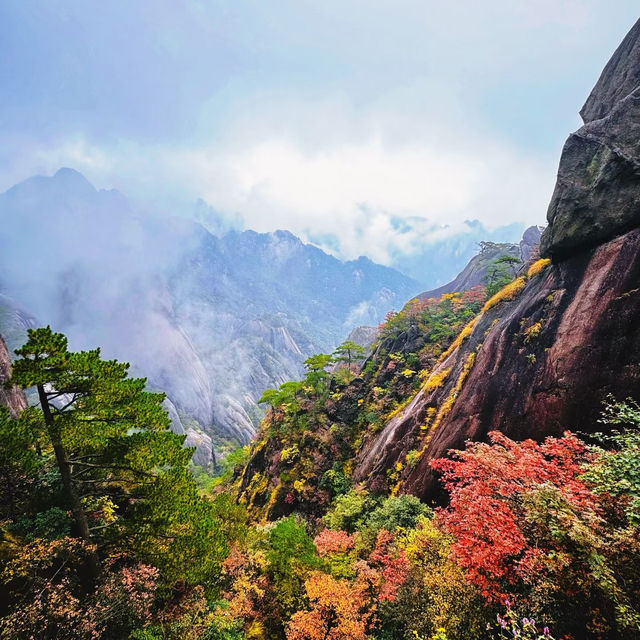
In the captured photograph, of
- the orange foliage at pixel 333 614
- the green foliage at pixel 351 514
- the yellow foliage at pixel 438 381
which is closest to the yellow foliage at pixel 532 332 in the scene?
the yellow foliage at pixel 438 381

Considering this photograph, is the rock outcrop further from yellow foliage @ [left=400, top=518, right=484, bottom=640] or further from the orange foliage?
the orange foliage

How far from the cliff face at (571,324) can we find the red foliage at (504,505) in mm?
2758

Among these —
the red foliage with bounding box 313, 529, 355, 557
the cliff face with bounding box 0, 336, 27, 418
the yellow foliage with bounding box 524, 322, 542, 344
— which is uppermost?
the cliff face with bounding box 0, 336, 27, 418

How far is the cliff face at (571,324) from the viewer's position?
441 inches

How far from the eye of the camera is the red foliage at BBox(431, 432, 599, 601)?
7102mm

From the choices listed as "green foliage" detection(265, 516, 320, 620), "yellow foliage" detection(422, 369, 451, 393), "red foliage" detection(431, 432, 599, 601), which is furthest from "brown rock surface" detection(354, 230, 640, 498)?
"green foliage" detection(265, 516, 320, 620)

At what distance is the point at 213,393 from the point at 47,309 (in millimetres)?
78670

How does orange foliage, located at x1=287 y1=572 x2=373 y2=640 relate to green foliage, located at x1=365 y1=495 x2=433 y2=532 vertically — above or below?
below

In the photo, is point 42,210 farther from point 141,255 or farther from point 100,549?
point 100,549

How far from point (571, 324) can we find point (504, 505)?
873 cm

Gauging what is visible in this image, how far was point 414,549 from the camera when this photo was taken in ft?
34.7

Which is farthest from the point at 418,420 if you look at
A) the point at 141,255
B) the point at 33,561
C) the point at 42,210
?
the point at 42,210

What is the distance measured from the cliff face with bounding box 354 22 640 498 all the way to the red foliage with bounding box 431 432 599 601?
276cm

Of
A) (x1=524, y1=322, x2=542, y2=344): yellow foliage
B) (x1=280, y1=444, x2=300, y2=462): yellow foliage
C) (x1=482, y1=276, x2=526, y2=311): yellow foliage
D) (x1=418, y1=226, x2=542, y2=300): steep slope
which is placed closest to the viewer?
(x1=524, y1=322, x2=542, y2=344): yellow foliage
